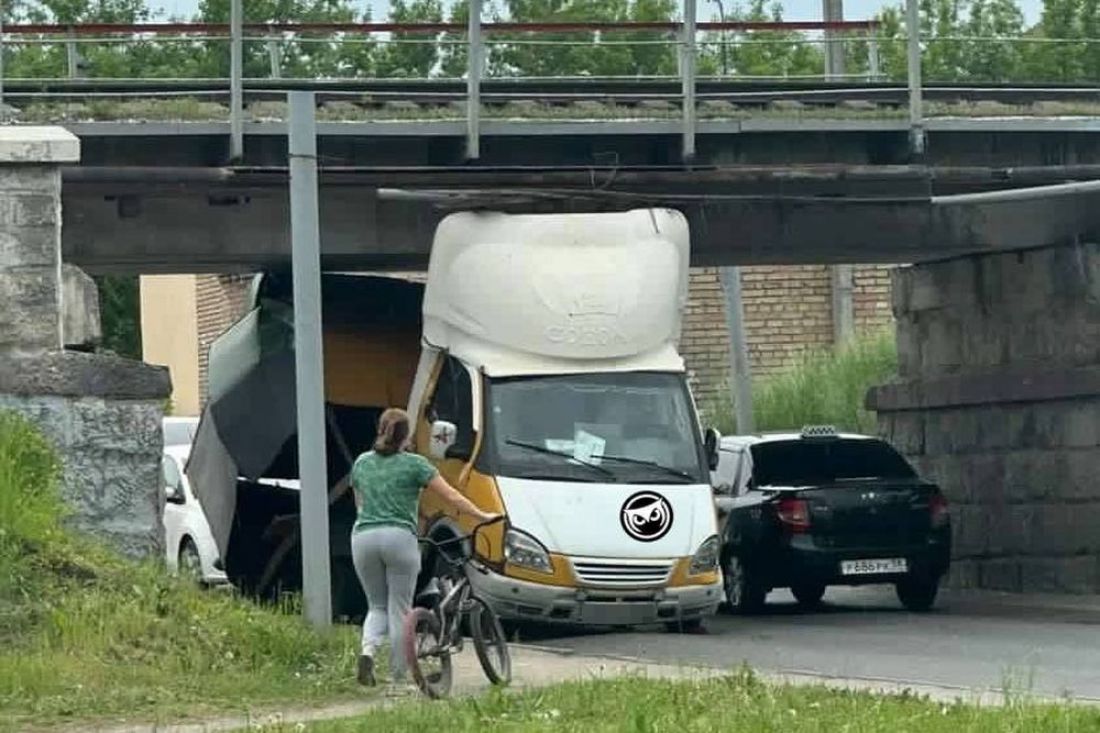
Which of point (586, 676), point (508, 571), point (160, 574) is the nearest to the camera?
point (586, 676)

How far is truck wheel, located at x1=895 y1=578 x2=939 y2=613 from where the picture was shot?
23.1 metres

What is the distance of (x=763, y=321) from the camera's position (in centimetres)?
4769

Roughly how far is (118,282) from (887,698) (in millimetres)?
44041

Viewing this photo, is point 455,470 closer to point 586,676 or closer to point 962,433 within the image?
point 586,676

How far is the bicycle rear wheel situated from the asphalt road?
2.94 m

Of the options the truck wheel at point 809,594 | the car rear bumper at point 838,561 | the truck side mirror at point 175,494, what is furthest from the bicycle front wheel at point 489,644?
the truck side mirror at point 175,494

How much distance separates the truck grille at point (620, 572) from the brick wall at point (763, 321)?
28.0m

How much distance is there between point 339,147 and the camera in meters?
21.7

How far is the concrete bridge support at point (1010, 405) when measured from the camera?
80.1ft

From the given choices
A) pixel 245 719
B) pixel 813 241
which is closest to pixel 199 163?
pixel 813 241

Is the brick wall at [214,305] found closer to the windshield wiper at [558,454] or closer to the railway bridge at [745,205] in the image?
the railway bridge at [745,205]

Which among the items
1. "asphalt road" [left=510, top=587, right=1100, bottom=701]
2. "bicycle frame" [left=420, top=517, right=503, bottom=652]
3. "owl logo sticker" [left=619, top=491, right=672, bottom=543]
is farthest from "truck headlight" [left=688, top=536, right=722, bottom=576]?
"bicycle frame" [left=420, top=517, right=503, bottom=652]

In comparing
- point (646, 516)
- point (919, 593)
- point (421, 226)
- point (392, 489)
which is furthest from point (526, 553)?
point (919, 593)

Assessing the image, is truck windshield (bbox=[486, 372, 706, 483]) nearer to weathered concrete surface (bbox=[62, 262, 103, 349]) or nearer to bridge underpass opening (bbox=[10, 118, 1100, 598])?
bridge underpass opening (bbox=[10, 118, 1100, 598])
